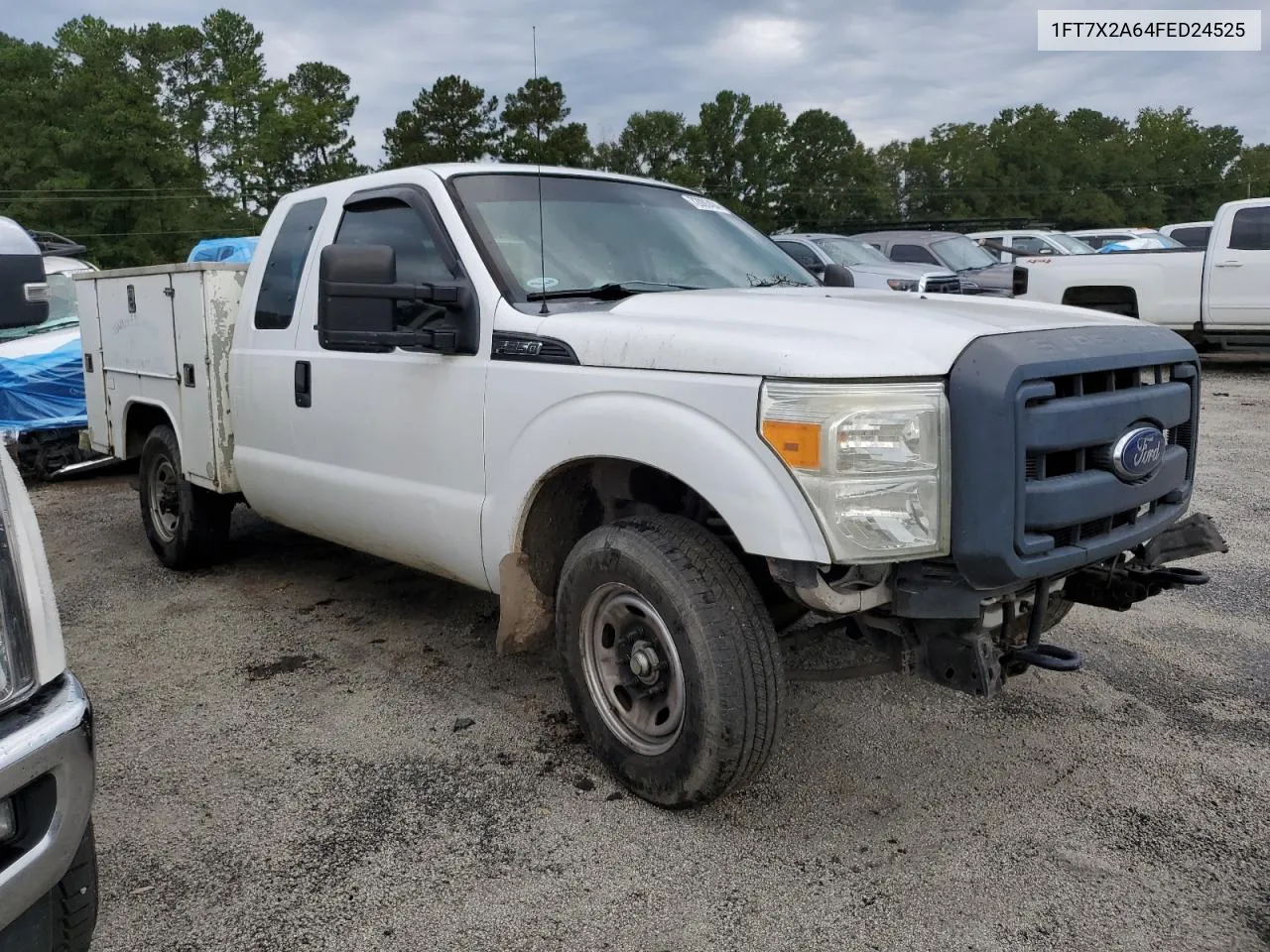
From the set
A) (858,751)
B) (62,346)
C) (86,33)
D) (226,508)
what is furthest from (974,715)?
(86,33)

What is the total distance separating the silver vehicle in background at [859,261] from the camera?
43.8 ft

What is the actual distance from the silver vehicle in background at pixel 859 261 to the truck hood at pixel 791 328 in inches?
366

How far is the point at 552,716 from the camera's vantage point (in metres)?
3.81

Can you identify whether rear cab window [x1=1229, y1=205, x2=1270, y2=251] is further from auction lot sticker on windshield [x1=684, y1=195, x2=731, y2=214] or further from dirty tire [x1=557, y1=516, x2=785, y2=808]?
dirty tire [x1=557, y1=516, x2=785, y2=808]

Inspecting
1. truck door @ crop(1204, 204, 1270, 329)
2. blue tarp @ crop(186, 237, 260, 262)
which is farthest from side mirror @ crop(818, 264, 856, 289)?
truck door @ crop(1204, 204, 1270, 329)

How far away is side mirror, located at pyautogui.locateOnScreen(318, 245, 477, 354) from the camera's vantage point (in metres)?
3.29

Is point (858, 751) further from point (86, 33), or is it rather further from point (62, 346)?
point (86, 33)

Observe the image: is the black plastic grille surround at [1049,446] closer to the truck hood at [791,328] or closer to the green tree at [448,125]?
the truck hood at [791,328]

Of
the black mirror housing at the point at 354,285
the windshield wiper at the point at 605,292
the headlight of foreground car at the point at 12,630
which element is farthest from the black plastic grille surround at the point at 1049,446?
the headlight of foreground car at the point at 12,630

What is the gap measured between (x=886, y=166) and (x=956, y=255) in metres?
67.8

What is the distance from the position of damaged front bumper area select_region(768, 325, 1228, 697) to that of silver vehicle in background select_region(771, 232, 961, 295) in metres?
9.55

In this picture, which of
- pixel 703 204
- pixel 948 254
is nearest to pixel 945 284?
pixel 948 254

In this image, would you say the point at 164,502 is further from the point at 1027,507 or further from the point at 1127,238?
the point at 1127,238

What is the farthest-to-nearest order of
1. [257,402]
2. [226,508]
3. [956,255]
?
[956,255] → [226,508] → [257,402]
